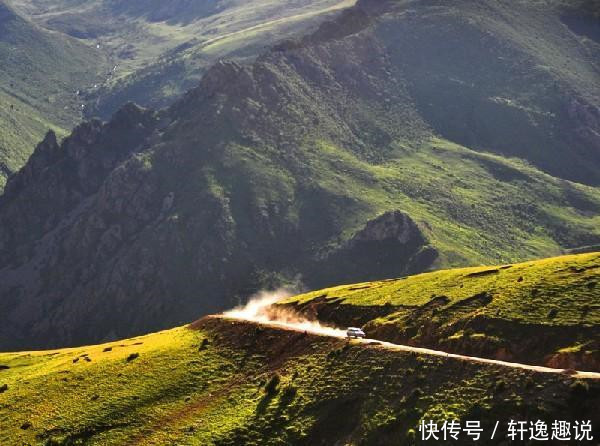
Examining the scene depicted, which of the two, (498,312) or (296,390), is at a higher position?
(498,312)

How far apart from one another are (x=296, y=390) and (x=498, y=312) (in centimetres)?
2705

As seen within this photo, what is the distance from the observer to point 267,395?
8044 cm

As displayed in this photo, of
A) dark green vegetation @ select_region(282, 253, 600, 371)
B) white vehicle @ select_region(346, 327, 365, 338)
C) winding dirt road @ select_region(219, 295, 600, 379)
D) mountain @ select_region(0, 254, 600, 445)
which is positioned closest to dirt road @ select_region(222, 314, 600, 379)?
Result: winding dirt road @ select_region(219, 295, 600, 379)

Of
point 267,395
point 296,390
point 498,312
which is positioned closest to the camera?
point 296,390

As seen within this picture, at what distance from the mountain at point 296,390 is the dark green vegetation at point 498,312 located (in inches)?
21.1

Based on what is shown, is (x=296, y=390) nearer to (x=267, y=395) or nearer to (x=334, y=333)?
(x=267, y=395)

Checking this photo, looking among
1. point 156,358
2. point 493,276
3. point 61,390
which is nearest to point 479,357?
point 493,276

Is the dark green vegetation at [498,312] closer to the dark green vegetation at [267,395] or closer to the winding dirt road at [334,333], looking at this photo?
the winding dirt road at [334,333]

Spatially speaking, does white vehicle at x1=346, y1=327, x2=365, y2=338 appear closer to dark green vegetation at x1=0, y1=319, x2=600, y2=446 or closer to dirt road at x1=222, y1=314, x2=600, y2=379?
dirt road at x1=222, y1=314, x2=600, y2=379

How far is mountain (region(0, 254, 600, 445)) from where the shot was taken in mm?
63969

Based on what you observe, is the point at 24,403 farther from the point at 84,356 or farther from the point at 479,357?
the point at 479,357

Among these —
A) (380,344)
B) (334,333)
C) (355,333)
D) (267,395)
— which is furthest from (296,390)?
(334,333)

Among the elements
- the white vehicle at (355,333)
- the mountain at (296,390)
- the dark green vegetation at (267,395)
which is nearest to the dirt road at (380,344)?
the mountain at (296,390)

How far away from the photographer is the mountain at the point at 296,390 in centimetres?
6397
